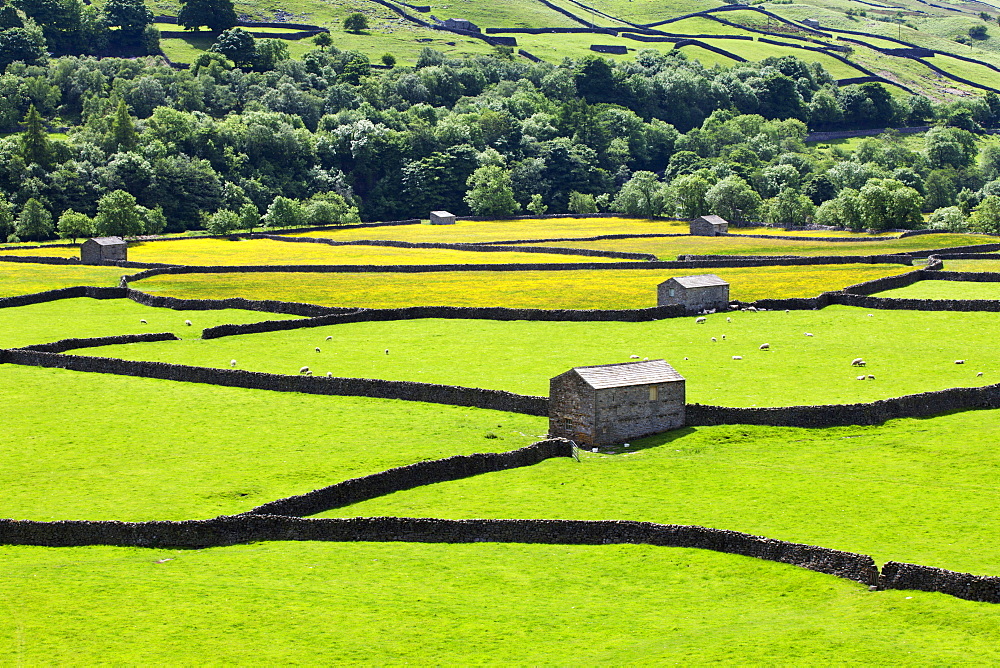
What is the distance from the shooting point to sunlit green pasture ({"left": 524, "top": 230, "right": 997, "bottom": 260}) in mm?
120812

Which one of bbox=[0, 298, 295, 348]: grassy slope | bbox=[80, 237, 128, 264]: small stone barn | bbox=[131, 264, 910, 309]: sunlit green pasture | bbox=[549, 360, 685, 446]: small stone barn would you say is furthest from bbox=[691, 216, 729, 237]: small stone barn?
bbox=[549, 360, 685, 446]: small stone barn

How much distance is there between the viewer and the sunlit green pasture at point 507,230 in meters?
147

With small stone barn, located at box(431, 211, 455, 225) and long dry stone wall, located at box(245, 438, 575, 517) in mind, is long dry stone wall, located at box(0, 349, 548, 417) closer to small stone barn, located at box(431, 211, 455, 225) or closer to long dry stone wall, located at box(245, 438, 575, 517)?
long dry stone wall, located at box(245, 438, 575, 517)

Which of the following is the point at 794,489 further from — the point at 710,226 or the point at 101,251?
the point at 710,226

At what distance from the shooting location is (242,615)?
33.3m

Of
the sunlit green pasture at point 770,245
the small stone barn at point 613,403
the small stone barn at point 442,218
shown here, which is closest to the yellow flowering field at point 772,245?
the sunlit green pasture at point 770,245

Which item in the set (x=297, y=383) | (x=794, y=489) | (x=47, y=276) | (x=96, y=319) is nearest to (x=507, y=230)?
(x=47, y=276)

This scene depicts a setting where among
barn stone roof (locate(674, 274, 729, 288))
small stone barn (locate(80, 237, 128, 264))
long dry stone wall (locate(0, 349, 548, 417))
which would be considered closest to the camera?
long dry stone wall (locate(0, 349, 548, 417))

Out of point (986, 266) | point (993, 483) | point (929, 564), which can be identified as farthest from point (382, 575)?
point (986, 266)

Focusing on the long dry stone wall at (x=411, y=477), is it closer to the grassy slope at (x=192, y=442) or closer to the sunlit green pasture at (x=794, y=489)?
the sunlit green pasture at (x=794, y=489)

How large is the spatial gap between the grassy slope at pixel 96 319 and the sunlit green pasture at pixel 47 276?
9418mm

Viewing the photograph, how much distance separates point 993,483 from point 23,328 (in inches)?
2377

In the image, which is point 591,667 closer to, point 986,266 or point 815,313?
point 815,313

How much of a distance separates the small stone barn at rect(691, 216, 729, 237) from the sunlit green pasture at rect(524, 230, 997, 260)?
10.1ft
